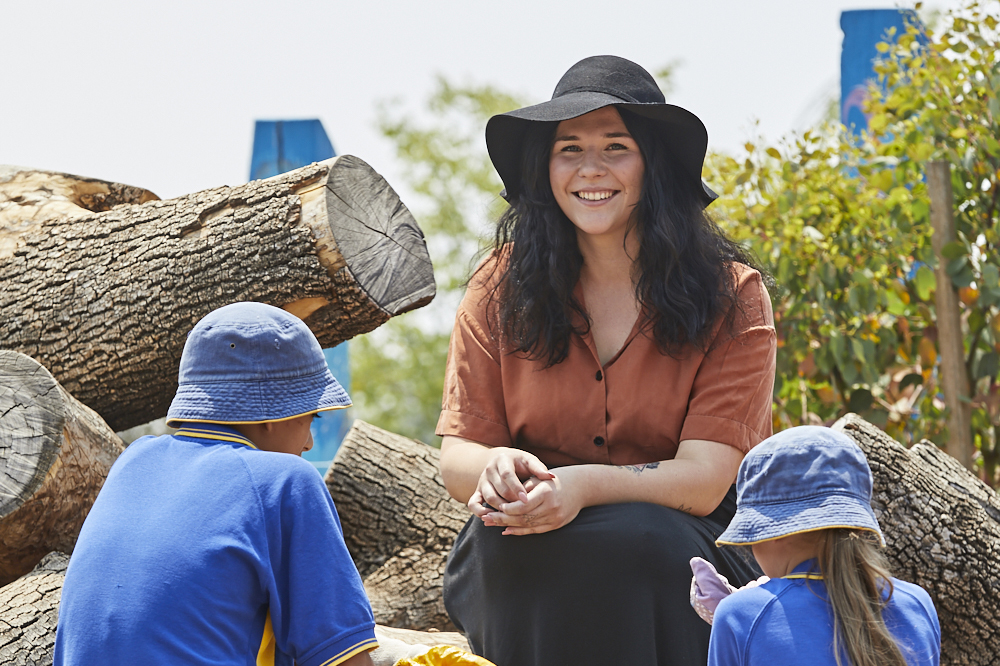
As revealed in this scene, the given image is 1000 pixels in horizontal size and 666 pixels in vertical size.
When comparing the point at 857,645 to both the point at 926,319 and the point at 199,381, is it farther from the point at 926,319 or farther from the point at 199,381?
the point at 926,319

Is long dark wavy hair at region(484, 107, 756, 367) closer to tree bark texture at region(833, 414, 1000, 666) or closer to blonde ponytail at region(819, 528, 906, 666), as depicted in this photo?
tree bark texture at region(833, 414, 1000, 666)

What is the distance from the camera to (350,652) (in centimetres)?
154

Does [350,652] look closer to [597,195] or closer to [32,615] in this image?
[32,615]

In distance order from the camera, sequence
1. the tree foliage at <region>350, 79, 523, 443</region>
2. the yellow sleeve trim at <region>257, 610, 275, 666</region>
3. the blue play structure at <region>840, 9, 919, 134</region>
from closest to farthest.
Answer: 1. the yellow sleeve trim at <region>257, 610, 275, 666</region>
2. the blue play structure at <region>840, 9, 919, 134</region>
3. the tree foliage at <region>350, 79, 523, 443</region>

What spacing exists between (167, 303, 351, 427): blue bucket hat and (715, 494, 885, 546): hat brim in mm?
752

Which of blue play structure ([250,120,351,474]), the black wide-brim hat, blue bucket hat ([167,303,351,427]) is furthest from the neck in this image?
blue play structure ([250,120,351,474])

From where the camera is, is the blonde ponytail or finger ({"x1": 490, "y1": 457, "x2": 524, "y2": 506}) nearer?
the blonde ponytail

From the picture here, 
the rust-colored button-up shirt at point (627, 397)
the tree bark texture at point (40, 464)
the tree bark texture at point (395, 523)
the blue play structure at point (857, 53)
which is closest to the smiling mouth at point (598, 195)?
the rust-colored button-up shirt at point (627, 397)

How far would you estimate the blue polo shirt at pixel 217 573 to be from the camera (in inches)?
59.4

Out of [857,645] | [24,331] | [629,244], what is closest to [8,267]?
[24,331]

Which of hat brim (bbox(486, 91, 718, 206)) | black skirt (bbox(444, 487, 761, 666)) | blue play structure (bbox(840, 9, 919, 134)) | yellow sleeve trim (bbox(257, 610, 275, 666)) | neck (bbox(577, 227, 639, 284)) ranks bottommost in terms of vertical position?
black skirt (bbox(444, 487, 761, 666))

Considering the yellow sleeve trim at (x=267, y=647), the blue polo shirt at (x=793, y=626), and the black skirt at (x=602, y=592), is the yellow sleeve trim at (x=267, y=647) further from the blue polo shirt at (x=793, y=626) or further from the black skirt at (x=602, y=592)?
the blue polo shirt at (x=793, y=626)

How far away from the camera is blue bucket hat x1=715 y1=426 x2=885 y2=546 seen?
60.0 inches

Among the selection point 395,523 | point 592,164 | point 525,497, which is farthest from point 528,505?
point 395,523
